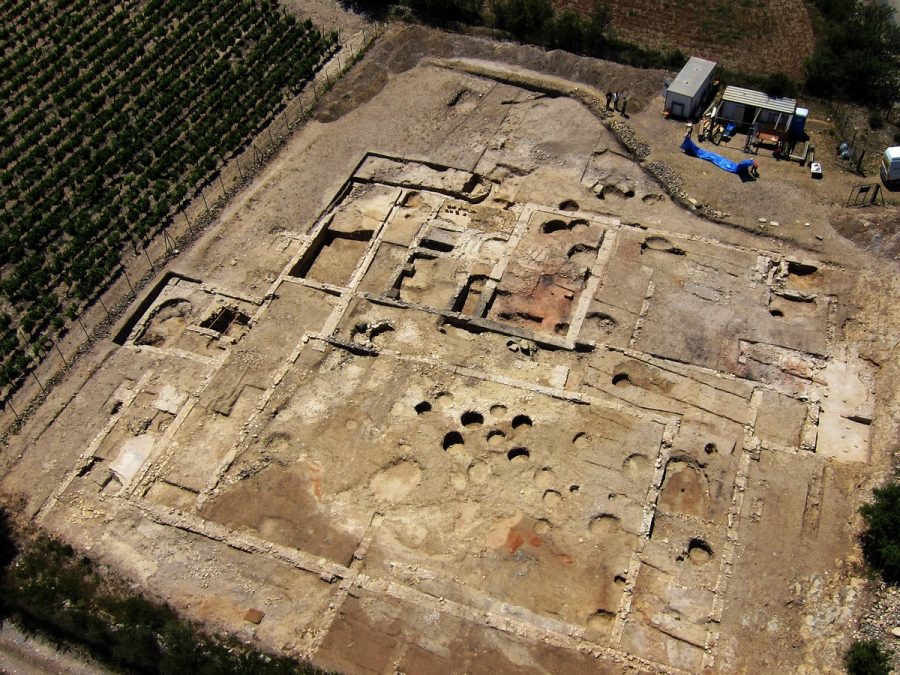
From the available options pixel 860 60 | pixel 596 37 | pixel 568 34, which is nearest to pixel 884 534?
pixel 860 60

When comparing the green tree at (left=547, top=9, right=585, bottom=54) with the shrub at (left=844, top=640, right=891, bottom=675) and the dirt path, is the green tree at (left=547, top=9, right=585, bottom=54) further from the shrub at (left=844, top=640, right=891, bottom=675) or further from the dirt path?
the dirt path

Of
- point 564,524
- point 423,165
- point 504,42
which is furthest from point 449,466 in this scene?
point 504,42

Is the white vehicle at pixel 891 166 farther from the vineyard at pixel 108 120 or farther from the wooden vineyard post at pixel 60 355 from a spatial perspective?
the wooden vineyard post at pixel 60 355

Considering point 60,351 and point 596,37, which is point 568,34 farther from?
point 60,351

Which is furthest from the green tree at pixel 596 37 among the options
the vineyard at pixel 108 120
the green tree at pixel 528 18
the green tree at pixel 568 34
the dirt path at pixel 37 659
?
the dirt path at pixel 37 659

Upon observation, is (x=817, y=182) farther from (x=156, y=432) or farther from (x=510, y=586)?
(x=156, y=432)
